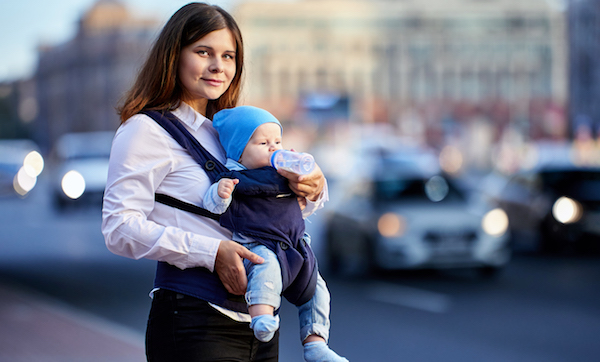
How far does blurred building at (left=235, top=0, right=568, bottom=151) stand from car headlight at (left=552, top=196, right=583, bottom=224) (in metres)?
59.6

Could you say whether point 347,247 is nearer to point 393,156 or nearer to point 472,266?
point 472,266

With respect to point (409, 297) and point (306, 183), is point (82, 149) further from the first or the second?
point (306, 183)

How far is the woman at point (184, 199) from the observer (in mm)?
2402

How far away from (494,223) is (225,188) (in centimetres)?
935

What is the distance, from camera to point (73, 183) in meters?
23.0

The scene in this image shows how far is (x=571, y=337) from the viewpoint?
24.3 ft

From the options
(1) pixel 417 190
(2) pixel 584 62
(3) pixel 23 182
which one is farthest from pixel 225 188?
(3) pixel 23 182

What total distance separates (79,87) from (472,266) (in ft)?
287

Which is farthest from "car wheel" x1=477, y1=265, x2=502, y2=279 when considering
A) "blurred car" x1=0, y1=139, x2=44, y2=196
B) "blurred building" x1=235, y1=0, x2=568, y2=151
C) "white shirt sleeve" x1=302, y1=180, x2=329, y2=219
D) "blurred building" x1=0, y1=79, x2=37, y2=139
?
"blurred building" x1=0, y1=79, x2=37, y2=139

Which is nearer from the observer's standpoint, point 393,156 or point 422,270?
point 422,270

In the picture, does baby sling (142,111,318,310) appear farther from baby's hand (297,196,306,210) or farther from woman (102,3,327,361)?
baby's hand (297,196,306,210)

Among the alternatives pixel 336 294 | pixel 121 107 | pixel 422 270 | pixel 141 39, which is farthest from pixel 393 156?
pixel 141 39

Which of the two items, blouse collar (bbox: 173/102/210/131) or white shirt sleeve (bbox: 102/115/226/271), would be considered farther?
blouse collar (bbox: 173/102/210/131)

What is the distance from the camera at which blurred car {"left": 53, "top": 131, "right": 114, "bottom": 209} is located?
74.4ft
